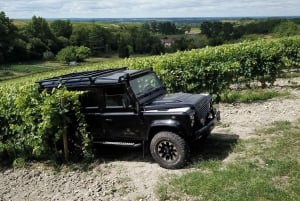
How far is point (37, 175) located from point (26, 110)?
4.61 ft

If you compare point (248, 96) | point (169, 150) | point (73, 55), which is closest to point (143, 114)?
point (169, 150)

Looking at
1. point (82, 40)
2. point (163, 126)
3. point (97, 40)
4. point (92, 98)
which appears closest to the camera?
point (163, 126)

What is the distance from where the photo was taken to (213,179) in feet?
21.8

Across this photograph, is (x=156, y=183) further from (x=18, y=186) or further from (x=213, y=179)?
(x=18, y=186)

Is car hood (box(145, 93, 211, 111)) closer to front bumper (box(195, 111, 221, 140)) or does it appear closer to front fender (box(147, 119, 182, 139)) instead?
front fender (box(147, 119, 182, 139))

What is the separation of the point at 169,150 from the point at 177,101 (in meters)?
0.98

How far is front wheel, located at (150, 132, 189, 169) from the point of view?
7.28 meters

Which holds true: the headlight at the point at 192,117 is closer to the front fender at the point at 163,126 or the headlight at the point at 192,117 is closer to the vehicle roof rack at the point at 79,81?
the front fender at the point at 163,126

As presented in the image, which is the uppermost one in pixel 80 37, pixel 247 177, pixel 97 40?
pixel 247 177

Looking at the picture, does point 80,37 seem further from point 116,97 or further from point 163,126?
point 163,126

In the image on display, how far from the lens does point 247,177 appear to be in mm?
6570

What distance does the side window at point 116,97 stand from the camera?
307 inches

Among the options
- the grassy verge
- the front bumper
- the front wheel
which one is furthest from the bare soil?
the front bumper

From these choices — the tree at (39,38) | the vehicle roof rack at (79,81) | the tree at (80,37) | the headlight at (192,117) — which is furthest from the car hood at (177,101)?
the tree at (80,37)
